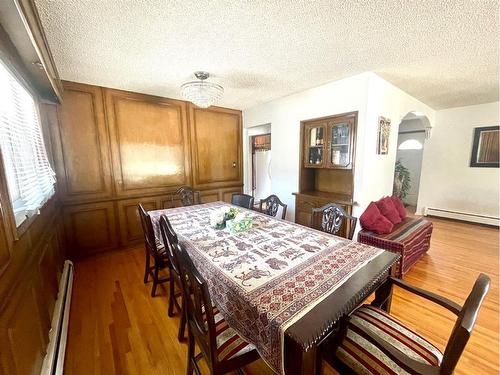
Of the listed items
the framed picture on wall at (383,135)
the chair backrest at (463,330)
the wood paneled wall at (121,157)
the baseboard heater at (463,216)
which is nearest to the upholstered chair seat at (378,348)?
the chair backrest at (463,330)

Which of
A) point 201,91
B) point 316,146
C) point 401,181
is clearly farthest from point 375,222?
point 401,181

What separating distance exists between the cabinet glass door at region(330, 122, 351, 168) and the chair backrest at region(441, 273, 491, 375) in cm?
223

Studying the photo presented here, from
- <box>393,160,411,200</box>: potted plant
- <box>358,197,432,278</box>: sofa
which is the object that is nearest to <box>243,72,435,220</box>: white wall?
<box>358,197,432,278</box>: sofa

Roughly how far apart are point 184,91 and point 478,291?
2.66 m

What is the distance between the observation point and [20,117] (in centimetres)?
172

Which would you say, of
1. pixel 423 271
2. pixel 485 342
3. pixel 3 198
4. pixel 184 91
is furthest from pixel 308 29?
pixel 423 271

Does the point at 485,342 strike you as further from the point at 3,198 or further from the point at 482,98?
the point at 482,98

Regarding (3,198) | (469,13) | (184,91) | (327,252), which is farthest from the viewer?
(184,91)

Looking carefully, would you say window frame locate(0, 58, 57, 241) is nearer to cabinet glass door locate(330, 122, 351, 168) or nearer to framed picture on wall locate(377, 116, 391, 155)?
cabinet glass door locate(330, 122, 351, 168)

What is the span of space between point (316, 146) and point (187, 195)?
2198mm

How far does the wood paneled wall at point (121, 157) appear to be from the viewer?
2.72 m

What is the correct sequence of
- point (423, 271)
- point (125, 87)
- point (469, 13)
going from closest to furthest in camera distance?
1. point (469, 13)
2. point (423, 271)
3. point (125, 87)

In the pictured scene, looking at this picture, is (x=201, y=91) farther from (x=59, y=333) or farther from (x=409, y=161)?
(x=409, y=161)

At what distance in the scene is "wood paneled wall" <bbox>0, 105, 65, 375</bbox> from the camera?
2.97 ft
